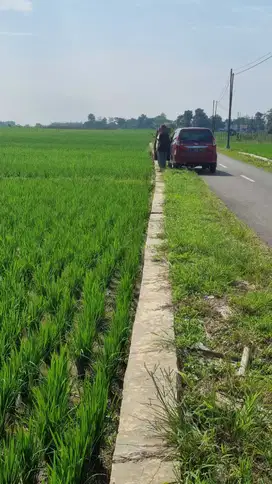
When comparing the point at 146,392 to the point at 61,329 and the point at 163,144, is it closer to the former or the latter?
the point at 61,329

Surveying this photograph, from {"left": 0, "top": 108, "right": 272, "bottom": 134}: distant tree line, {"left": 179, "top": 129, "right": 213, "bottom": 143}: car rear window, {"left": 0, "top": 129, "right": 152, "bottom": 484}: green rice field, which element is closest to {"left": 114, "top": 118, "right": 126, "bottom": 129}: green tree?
{"left": 0, "top": 108, "right": 272, "bottom": 134}: distant tree line

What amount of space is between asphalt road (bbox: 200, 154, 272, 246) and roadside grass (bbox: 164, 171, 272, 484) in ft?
5.02

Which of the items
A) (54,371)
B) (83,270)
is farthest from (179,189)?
(54,371)

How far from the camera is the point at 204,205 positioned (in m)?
8.71

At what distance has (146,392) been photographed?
2439mm

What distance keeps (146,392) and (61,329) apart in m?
0.83

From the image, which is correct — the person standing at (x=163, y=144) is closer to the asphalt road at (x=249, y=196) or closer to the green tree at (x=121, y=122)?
the asphalt road at (x=249, y=196)

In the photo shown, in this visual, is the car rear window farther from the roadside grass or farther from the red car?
the roadside grass

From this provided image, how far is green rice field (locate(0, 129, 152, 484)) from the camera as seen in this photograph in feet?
6.23

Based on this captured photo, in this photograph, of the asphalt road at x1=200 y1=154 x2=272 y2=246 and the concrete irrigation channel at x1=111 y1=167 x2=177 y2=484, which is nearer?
the concrete irrigation channel at x1=111 y1=167 x2=177 y2=484

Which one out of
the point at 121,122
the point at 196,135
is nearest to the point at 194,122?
the point at 121,122

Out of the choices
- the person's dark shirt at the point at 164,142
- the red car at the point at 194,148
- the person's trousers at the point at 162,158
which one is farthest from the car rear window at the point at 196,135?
the person's trousers at the point at 162,158

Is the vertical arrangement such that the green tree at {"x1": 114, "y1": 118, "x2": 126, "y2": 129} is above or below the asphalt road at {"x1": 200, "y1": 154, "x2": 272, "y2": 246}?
above

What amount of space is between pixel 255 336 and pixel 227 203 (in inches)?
279
